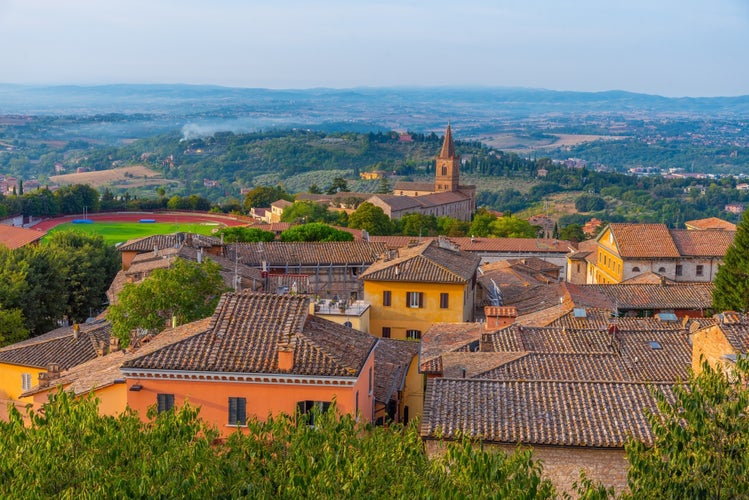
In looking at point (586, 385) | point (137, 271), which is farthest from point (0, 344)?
point (586, 385)

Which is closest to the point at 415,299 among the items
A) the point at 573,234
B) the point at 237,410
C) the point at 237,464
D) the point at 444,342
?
the point at 444,342

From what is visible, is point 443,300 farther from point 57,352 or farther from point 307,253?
point 57,352

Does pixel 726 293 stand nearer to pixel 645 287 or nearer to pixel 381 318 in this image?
pixel 645 287

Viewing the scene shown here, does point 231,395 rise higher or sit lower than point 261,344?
lower

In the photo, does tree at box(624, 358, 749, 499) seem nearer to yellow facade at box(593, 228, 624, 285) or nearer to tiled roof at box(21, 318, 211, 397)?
tiled roof at box(21, 318, 211, 397)

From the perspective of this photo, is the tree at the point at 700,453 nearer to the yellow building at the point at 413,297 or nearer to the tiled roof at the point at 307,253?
the yellow building at the point at 413,297

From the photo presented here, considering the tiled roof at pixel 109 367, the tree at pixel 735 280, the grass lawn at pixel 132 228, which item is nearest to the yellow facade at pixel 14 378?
the tiled roof at pixel 109 367
